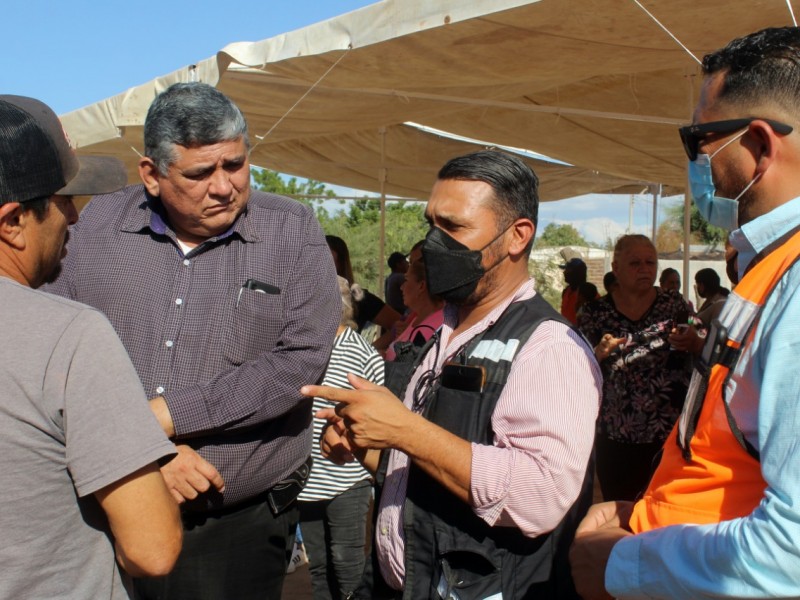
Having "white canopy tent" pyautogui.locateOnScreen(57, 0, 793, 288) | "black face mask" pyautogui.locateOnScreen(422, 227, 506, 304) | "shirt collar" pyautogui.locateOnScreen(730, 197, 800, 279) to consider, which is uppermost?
"white canopy tent" pyautogui.locateOnScreen(57, 0, 793, 288)

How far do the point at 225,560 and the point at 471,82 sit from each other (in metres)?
4.04

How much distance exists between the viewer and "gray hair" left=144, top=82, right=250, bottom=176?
2457mm

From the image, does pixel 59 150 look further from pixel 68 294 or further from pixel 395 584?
pixel 395 584

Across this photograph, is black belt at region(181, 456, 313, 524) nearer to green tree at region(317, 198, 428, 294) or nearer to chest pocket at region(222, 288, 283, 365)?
chest pocket at region(222, 288, 283, 365)

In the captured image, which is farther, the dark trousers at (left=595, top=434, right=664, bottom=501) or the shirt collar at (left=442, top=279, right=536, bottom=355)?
the dark trousers at (left=595, top=434, right=664, bottom=501)

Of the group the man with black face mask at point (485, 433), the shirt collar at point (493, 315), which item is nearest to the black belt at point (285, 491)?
the man with black face mask at point (485, 433)

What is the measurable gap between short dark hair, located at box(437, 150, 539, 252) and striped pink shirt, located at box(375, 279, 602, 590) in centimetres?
41

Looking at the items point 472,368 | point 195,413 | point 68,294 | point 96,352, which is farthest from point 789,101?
point 68,294

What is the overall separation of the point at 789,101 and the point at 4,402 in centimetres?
152

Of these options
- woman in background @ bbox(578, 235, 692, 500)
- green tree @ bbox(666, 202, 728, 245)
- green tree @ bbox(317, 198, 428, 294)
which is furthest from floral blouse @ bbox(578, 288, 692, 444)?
green tree @ bbox(666, 202, 728, 245)

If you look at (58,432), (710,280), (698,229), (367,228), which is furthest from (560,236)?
(58,432)

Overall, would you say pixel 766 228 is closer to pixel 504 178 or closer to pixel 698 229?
pixel 504 178

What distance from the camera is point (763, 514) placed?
1.30 meters

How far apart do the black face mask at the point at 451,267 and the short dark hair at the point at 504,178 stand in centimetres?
7
